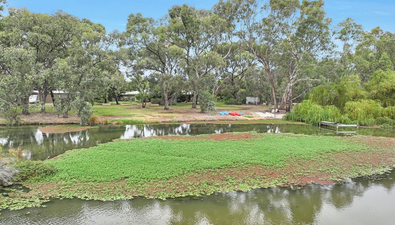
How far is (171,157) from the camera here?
11398 mm

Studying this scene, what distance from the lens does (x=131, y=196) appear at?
7863 mm

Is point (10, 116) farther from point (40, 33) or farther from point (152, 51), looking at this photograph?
point (152, 51)

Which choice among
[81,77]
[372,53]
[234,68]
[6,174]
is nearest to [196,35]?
[81,77]

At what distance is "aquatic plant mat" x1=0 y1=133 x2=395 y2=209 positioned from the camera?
8.22 meters

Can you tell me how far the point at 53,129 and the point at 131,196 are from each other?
16.4 m

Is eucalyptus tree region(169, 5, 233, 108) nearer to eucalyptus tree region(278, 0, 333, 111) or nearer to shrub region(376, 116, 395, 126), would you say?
eucalyptus tree region(278, 0, 333, 111)

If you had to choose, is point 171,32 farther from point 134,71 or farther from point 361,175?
point 361,175

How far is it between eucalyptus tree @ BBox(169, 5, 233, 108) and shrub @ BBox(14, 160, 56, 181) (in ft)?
88.9

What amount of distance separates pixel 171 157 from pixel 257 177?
154 inches

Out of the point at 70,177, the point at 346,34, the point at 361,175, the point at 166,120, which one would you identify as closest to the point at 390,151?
the point at 361,175

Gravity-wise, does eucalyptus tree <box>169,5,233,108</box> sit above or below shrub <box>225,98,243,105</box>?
above

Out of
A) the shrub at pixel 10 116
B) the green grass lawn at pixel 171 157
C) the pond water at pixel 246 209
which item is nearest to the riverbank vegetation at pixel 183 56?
the shrub at pixel 10 116

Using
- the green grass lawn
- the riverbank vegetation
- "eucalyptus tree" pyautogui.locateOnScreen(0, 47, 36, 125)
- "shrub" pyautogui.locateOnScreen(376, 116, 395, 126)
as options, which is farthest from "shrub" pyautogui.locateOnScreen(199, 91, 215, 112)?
"eucalyptus tree" pyautogui.locateOnScreen(0, 47, 36, 125)

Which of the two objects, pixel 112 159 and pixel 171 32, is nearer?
pixel 112 159
